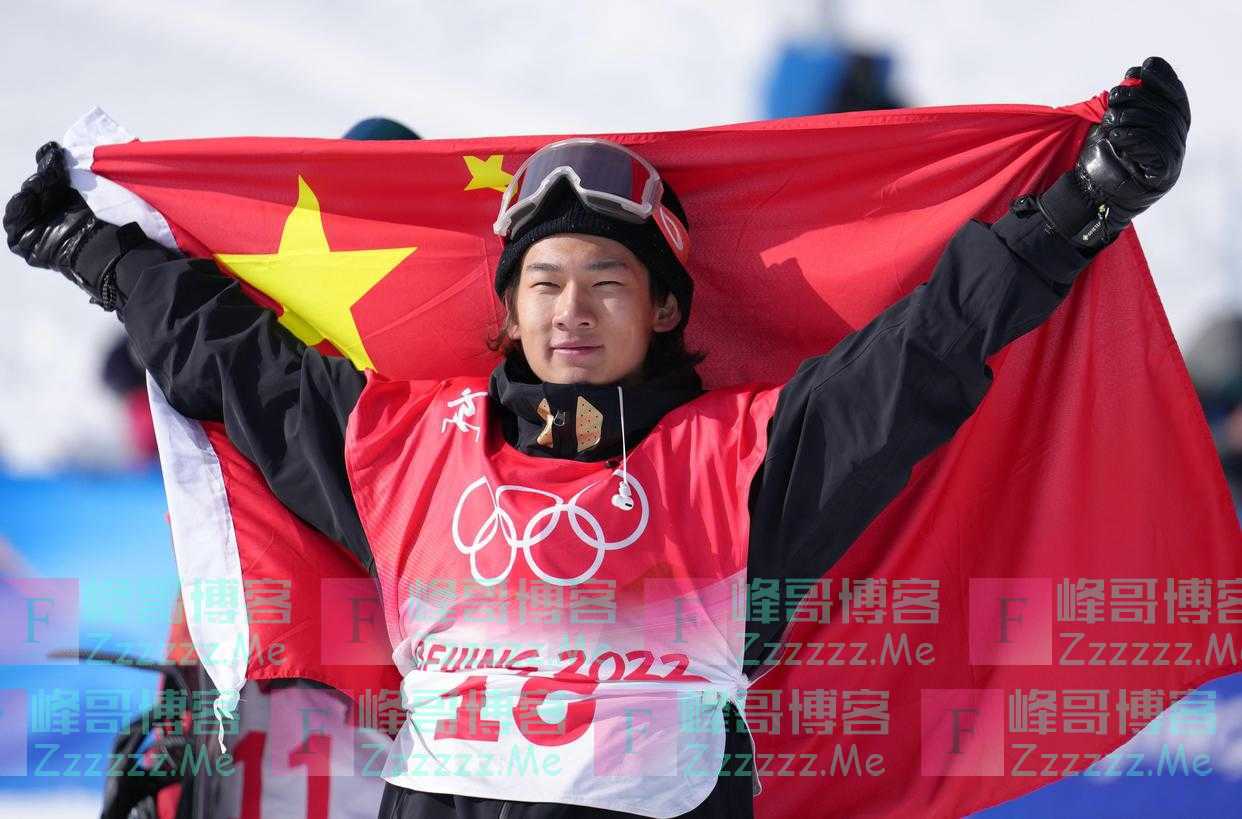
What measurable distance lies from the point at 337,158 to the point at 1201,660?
187cm

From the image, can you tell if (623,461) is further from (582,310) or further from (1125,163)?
(1125,163)

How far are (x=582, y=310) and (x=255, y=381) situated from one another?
25.1 inches

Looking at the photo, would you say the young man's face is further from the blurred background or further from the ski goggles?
the blurred background

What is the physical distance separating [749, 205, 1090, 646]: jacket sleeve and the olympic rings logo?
0.66 ft

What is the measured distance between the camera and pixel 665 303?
7.71 ft

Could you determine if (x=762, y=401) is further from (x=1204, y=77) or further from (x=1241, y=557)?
(x=1204, y=77)

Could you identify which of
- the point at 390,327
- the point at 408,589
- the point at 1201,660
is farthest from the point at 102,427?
the point at 1201,660

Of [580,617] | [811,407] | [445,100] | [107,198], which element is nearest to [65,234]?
[107,198]

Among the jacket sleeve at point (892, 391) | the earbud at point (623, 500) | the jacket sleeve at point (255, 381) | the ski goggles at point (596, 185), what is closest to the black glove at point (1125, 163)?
the jacket sleeve at point (892, 391)

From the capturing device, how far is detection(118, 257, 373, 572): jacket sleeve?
7.45 ft

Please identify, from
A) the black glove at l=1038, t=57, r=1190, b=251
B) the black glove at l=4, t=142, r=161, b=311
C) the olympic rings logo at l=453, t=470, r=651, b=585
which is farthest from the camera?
the black glove at l=4, t=142, r=161, b=311

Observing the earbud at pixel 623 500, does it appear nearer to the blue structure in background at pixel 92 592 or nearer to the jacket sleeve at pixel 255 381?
the jacket sleeve at pixel 255 381

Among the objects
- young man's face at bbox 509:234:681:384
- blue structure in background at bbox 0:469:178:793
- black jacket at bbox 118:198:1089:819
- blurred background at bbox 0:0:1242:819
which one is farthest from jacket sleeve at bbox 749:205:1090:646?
blue structure in background at bbox 0:469:178:793

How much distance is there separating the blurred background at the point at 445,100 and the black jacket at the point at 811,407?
807 millimetres
